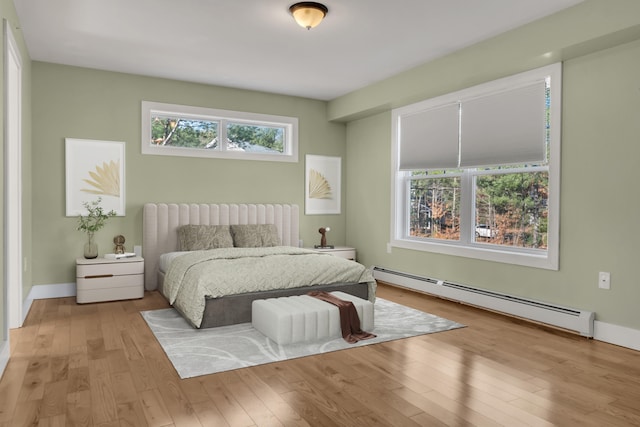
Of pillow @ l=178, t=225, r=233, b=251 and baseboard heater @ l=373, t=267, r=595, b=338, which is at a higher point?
pillow @ l=178, t=225, r=233, b=251

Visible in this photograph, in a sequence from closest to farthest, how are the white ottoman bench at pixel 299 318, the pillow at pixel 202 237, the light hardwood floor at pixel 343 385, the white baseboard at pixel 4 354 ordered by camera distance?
the light hardwood floor at pixel 343 385
the white baseboard at pixel 4 354
the white ottoman bench at pixel 299 318
the pillow at pixel 202 237

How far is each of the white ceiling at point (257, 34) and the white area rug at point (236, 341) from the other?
104 inches

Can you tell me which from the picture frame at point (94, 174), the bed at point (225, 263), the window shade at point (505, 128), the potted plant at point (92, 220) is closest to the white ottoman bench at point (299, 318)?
the bed at point (225, 263)

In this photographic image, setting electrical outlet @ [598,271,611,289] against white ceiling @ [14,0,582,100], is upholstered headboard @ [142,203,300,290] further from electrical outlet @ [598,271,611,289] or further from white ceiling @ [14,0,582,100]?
electrical outlet @ [598,271,611,289]

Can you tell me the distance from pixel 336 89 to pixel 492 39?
2373 mm

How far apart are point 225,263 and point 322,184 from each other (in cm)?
301

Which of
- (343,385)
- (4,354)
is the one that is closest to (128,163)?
(4,354)

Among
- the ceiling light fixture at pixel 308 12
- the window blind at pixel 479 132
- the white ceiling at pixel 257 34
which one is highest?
the white ceiling at pixel 257 34

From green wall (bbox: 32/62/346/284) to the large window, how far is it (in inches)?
66.9

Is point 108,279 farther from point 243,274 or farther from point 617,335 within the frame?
point 617,335

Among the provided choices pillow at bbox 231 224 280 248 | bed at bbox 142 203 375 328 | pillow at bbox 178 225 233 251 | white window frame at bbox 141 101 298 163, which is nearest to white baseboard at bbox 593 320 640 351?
bed at bbox 142 203 375 328

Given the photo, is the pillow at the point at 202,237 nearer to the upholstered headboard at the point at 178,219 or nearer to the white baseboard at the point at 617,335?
the upholstered headboard at the point at 178,219

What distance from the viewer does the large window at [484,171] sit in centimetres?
413

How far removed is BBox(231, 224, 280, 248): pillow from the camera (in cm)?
553
